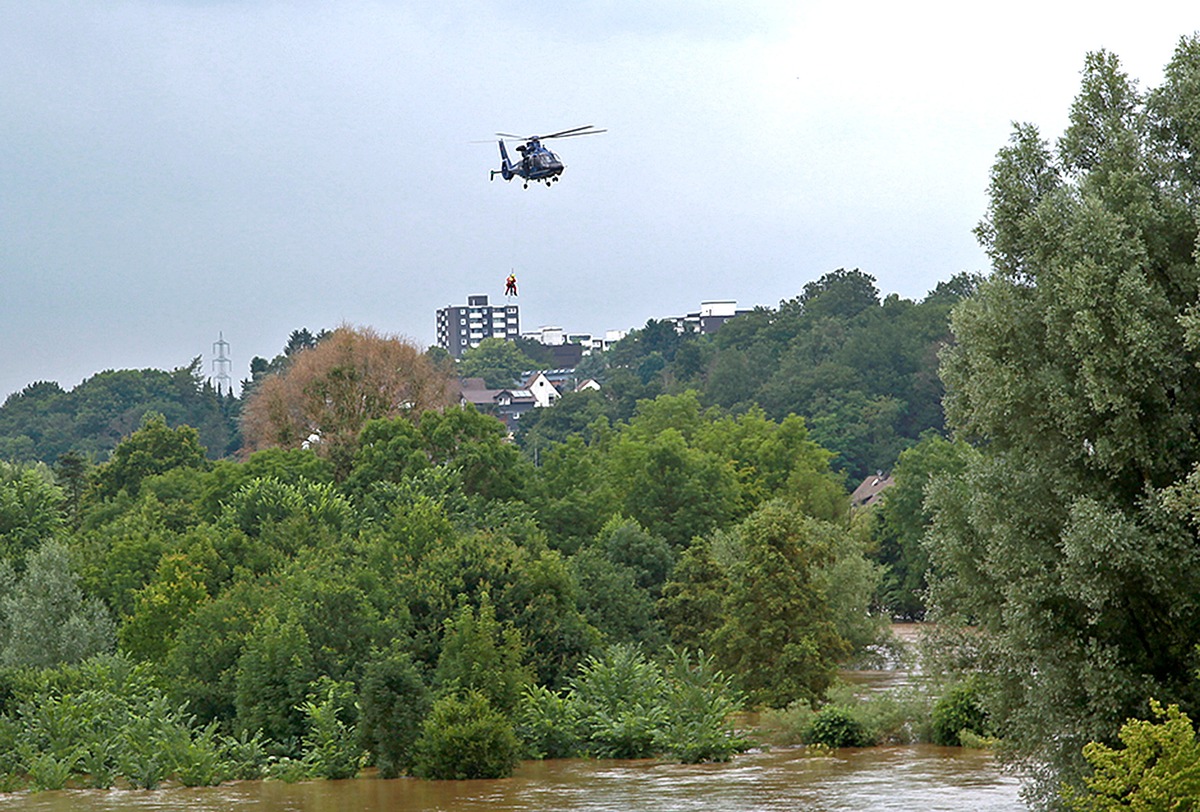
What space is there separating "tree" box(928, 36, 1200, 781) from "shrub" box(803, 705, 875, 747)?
15594mm

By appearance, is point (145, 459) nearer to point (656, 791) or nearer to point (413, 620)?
point (413, 620)

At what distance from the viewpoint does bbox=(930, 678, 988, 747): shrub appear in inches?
1419

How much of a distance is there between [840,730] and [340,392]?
4348cm

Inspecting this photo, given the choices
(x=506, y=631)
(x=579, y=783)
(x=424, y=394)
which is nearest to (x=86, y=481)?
(x=424, y=394)

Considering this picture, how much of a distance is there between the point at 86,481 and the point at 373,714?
49.1 metres

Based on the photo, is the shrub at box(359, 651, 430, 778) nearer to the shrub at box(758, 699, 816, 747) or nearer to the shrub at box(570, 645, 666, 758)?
the shrub at box(570, 645, 666, 758)

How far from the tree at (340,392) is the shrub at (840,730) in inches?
1611

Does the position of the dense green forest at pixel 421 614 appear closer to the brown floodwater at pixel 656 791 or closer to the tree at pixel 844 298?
the brown floodwater at pixel 656 791

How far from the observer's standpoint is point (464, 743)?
3428 centimetres

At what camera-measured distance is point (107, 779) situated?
36.3m

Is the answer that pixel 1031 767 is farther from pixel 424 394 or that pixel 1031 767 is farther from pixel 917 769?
pixel 424 394

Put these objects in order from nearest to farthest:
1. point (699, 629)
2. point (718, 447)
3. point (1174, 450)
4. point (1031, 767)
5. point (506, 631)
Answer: point (1174, 450) → point (1031, 767) → point (506, 631) → point (699, 629) → point (718, 447)

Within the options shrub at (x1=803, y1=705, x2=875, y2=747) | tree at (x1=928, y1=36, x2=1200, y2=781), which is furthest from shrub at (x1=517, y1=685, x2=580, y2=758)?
tree at (x1=928, y1=36, x2=1200, y2=781)

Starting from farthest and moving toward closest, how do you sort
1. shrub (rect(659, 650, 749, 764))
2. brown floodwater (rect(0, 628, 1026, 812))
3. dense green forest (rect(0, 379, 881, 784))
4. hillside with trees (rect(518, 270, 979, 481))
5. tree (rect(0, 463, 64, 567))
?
hillside with trees (rect(518, 270, 979, 481)) → tree (rect(0, 463, 64, 567)) → dense green forest (rect(0, 379, 881, 784)) → shrub (rect(659, 650, 749, 764)) → brown floodwater (rect(0, 628, 1026, 812))
